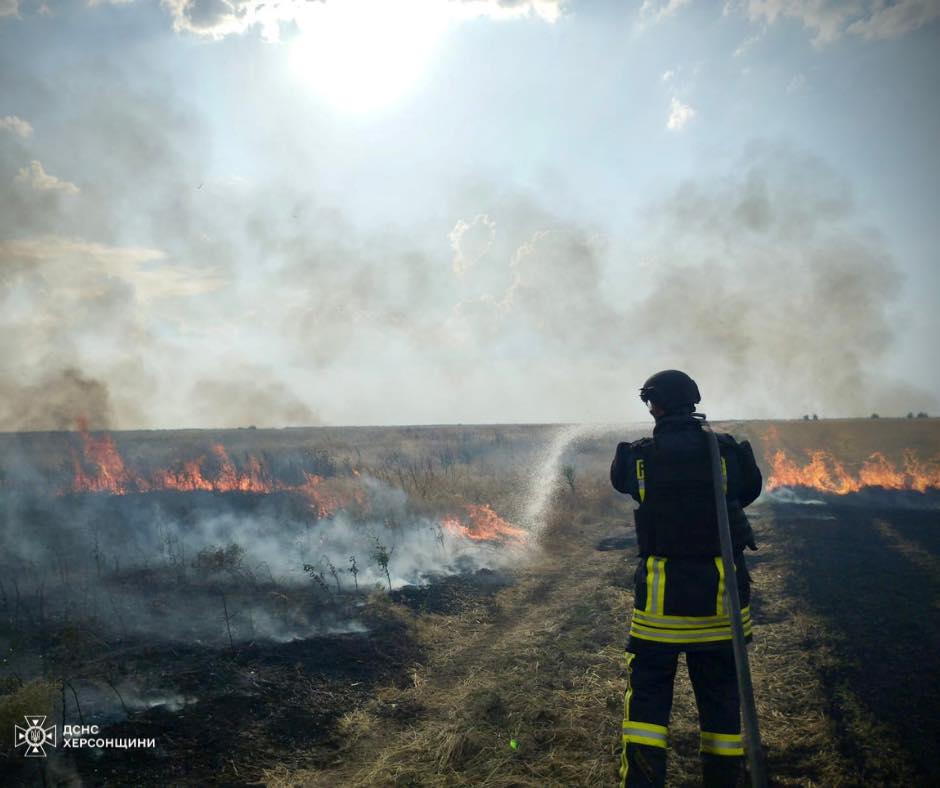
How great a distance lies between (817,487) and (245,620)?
1943 centimetres

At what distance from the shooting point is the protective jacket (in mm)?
3615

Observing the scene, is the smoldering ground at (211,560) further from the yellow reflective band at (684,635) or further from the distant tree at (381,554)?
the yellow reflective band at (684,635)

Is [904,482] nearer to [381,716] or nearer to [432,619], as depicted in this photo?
[432,619]

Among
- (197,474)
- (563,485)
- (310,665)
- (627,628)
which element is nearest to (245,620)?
(310,665)

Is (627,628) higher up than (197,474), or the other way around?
(197,474)

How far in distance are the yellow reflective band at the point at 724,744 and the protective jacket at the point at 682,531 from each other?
1.82 feet

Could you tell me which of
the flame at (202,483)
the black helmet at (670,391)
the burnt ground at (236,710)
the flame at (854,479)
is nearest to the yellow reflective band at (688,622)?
the black helmet at (670,391)

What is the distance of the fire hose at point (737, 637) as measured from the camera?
10.9 ft

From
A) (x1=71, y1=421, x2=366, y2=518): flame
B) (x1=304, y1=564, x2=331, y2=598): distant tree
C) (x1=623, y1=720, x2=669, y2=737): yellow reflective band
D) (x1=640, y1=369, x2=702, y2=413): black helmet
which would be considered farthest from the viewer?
(x1=71, y1=421, x2=366, y2=518): flame

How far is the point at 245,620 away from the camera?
8.12 meters

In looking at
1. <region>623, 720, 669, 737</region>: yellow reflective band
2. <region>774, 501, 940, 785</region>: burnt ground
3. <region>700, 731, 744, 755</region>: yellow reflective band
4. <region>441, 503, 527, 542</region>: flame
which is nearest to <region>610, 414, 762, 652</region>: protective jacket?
<region>623, 720, 669, 737</region>: yellow reflective band

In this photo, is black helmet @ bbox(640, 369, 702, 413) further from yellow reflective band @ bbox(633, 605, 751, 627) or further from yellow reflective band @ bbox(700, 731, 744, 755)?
yellow reflective band @ bbox(700, 731, 744, 755)

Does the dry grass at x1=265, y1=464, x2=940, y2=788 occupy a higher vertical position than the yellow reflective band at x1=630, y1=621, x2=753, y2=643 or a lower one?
lower

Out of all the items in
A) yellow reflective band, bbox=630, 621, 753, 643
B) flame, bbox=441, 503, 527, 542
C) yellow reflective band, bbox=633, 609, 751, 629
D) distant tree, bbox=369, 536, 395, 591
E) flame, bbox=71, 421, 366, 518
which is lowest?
yellow reflective band, bbox=630, 621, 753, 643
